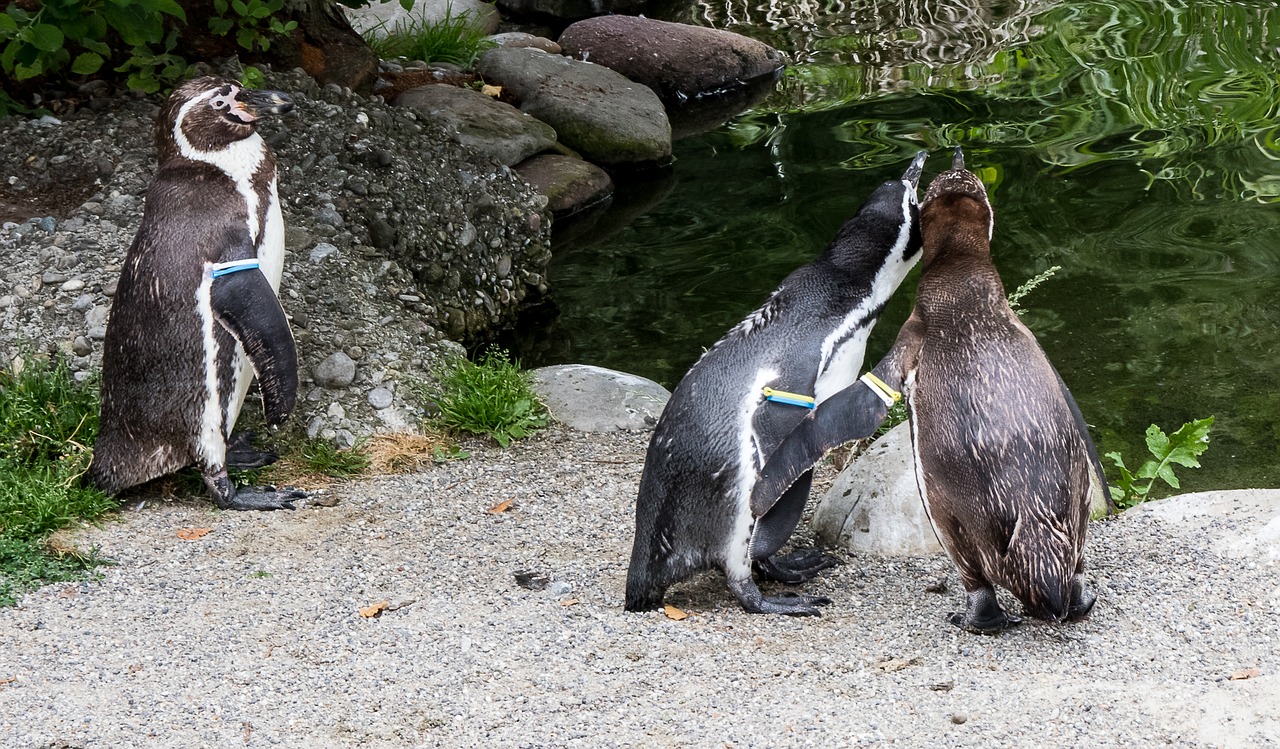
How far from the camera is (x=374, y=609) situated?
4023mm

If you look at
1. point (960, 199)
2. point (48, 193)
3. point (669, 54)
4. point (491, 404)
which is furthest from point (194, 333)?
point (669, 54)

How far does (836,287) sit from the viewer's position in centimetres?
423

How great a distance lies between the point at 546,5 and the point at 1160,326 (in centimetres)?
824

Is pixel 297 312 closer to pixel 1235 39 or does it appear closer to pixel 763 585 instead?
pixel 763 585

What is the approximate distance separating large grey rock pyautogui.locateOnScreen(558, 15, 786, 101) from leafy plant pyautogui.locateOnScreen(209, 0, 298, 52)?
4358 mm

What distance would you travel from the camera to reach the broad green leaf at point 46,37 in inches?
209

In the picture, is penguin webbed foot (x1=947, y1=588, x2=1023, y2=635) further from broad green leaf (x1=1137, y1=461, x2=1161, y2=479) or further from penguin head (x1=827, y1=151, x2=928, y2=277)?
broad green leaf (x1=1137, y1=461, x2=1161, y2=479)

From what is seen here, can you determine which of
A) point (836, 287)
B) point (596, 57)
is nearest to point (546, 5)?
point (596, 57)

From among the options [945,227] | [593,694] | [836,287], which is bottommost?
[593,694]

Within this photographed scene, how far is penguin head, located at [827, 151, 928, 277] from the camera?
13.9 ft

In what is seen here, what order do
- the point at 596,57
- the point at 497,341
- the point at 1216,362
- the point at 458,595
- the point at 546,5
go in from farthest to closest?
the point at 546,5 < the point at 596,57 < the point at 497,341 < the point at 1216,362 < the point at 458,595

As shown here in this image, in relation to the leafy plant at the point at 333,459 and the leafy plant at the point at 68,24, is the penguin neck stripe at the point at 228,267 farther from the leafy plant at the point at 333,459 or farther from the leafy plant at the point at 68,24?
the leafy plant at the point at 68,24

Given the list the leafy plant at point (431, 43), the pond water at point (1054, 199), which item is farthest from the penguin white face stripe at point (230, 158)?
the leafy plant at point (431, 43)

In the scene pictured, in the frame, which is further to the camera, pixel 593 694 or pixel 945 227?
pixel 945 227
